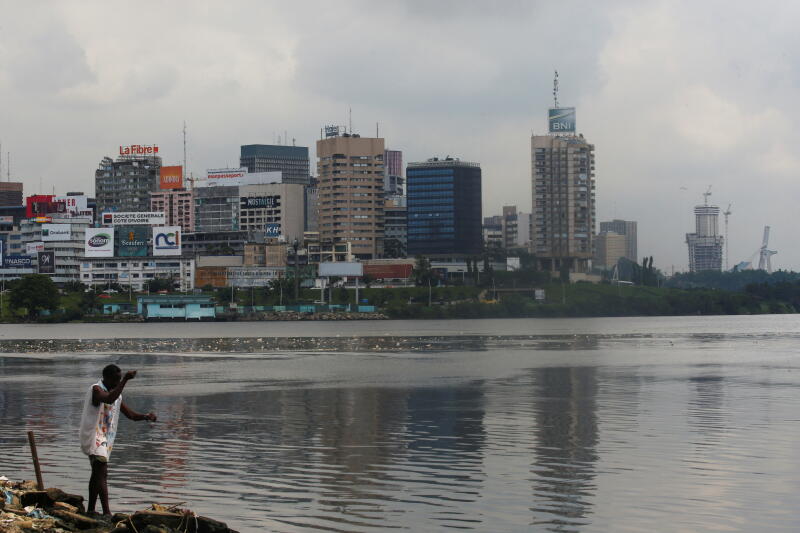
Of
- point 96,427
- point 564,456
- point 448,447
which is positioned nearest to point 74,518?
point 96,427

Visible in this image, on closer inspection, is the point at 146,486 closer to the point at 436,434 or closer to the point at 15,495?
the point at 15,495

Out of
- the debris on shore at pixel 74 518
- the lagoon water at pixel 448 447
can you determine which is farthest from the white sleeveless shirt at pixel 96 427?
the lagoon water at pixel 448 447

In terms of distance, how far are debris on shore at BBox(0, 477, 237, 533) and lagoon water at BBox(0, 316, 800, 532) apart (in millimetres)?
1939

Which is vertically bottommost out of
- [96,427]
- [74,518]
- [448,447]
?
[448,447]

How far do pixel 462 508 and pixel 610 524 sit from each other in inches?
114

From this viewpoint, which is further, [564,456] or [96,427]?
[564,456]

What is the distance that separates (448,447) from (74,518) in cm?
1260

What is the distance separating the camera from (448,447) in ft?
94.1

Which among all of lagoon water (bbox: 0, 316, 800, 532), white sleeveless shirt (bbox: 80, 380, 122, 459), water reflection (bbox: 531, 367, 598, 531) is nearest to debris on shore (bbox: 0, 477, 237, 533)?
white sleeveless shirt (bbox: 80, 380, 122, 459)

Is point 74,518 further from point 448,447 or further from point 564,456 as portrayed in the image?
point 564,456

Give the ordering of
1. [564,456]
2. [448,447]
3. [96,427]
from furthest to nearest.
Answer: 1. [448,447]
2. [564,456]
3. [96,427]

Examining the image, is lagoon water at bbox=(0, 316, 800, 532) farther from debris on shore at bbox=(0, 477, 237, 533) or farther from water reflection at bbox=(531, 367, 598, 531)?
debris on shore at bbox=(0, 477, 237, 533)

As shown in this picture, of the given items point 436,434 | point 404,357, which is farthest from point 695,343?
point 436,434

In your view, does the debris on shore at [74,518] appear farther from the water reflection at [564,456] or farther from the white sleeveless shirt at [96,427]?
the water reflection at [564,456]
